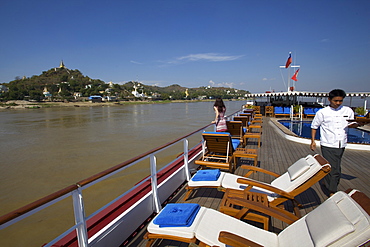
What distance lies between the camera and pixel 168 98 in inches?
4705

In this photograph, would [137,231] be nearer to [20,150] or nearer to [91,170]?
[91,170]

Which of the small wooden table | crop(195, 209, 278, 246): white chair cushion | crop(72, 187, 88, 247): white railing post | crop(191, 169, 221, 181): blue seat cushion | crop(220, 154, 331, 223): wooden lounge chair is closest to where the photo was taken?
crop(72, 187, 88, 247): white railing post

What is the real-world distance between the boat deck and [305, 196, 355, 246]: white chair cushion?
2.61ft

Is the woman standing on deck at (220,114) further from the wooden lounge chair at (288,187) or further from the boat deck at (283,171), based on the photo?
the wooden lounge chair at (288,187)

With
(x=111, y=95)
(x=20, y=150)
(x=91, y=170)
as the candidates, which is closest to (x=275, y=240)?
(x=91, y=170)

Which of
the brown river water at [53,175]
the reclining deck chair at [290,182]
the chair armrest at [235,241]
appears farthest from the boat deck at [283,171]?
the brown river water at [53,175]

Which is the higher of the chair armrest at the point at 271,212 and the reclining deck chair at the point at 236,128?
the reclining deck chair at the point at 236,128

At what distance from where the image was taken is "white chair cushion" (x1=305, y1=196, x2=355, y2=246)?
124 cm

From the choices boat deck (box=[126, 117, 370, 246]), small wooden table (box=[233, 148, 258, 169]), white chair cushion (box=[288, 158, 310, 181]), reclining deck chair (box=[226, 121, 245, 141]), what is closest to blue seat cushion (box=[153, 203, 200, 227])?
boat deck (box=[126, 117, 370, 246])

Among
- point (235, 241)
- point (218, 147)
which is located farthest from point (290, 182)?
point (218, 147)

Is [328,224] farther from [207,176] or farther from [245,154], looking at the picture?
[245,154]

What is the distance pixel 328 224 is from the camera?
1.36 metres

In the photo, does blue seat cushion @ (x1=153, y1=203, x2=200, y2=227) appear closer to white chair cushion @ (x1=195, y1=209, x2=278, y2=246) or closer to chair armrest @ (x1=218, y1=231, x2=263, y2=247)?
white chair cushion @ (x1=195, y1=209, x2=278, y2=246)

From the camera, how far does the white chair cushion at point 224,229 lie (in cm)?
166
